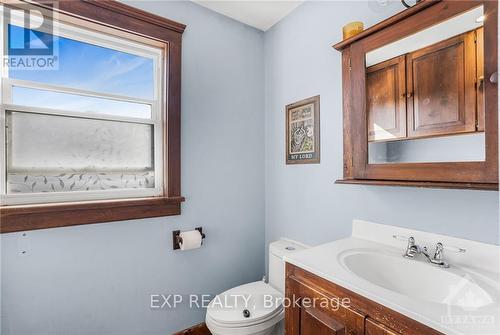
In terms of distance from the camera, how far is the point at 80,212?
1.36 meters

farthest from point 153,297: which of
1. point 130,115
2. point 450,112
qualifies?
point 450,112

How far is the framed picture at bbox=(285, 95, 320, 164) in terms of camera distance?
1671mm

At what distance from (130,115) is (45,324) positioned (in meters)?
1.23

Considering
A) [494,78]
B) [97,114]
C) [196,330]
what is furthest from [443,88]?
[196,330]

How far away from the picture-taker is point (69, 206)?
1.32m

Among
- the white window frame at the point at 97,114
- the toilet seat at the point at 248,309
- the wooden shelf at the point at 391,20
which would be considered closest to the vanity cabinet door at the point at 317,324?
the toilet seat at the point at 248,309

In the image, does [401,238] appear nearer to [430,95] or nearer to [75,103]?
[430,95]

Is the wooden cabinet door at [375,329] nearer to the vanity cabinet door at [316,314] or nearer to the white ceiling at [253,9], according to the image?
the vanity cabinet door at [316,314]

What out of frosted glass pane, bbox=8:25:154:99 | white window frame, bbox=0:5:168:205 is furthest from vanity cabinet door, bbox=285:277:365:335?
frosted glass pane, bbox=8:25:154:99

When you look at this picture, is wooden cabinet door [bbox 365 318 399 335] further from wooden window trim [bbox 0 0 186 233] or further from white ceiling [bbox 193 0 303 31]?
white ceiling [bbox 193 0 303 31]

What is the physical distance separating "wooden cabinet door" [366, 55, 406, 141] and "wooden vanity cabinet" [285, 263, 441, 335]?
2.37 ft

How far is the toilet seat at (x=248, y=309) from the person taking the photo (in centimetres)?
133

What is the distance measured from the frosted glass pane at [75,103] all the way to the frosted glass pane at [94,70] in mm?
61

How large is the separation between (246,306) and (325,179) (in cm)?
91
